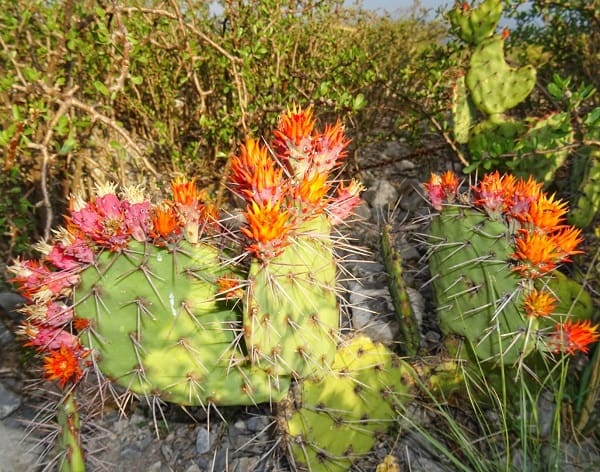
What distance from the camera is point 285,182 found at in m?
1.17

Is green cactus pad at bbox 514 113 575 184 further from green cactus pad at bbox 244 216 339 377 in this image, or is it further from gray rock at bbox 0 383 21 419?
gray rock at bbox 0 383 21 419

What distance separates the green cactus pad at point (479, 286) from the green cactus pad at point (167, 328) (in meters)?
0.71

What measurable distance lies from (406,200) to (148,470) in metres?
2.03

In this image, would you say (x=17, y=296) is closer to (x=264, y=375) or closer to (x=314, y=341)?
(x=264, y=375)

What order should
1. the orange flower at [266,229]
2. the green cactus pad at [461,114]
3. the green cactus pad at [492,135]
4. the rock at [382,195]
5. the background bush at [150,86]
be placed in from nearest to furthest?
the orange flower at [266,229], the background bush at [150,86], the green cactus pad at [492,135], the green cactus pad at [461,114], the rock at [382,195]

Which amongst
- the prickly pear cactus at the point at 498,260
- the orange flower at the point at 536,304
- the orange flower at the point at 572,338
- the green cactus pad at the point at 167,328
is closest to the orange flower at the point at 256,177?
the green cactus pad at the point at 167,328

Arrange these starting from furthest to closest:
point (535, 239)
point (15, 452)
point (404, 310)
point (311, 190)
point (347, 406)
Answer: point (404, 310), point (15, 452), point (347, 406), point (535, 239), point (311, 190)

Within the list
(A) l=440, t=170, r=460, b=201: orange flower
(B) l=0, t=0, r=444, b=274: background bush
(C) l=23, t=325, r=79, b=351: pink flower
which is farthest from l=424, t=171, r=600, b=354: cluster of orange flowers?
(C) l=23, t=325, r=79, b=351: pink flower

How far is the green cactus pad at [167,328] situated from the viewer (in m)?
1.15

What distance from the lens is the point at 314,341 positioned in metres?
1.25

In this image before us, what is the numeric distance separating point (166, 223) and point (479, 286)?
1065mm

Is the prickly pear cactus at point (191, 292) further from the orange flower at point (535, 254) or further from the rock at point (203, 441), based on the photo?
the orange flower at point (535, 254)

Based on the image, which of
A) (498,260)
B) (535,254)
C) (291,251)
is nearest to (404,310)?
(498,260)

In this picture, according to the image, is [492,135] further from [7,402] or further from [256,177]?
[7,402]
